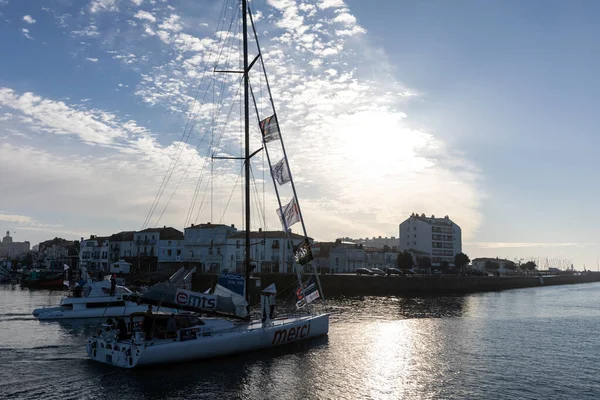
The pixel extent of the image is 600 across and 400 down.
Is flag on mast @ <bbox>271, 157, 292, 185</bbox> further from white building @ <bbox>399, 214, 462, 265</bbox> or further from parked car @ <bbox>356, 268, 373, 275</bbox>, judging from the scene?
white building @ <bbox>399, 214, 462, 265</bbox>

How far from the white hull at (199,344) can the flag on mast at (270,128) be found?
13.0 metres

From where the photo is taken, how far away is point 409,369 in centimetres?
2853

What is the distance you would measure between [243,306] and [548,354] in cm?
2194

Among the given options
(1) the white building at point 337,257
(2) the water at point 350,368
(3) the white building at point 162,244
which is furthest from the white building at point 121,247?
(2) the water at point 350,368

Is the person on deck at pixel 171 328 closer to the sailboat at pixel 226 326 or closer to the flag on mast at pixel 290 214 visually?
the sailboat at pixel 226 326

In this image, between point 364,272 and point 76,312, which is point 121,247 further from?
point 76,312

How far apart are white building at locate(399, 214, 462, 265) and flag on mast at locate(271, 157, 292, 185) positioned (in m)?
138

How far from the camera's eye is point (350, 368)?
2827cm

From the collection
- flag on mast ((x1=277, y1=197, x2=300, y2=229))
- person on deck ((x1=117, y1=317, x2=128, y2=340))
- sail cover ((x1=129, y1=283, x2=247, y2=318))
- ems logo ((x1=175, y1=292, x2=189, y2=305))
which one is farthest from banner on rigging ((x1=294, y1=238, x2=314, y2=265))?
person on deck ((x1=117, y1=317, x2=128, y2=340))

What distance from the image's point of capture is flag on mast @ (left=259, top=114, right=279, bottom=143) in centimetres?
3384

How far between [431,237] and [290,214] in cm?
14108

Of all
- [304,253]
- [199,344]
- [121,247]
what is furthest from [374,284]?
[121,247]

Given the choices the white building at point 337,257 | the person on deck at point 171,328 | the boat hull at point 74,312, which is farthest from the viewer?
the white building at point 337,257

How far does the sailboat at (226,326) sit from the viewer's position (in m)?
26.2
